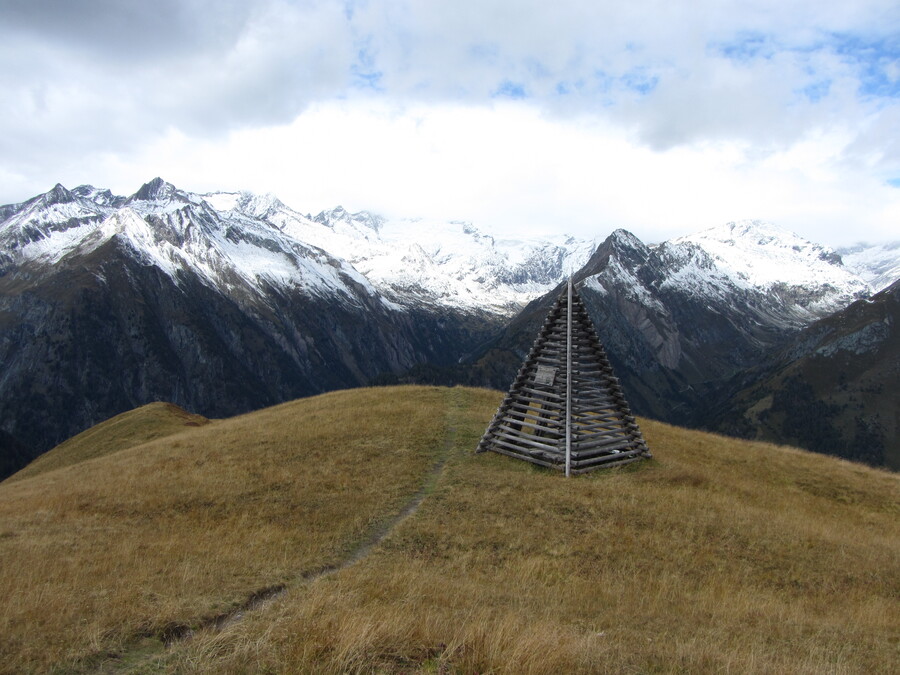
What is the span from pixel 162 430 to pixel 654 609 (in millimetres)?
45419

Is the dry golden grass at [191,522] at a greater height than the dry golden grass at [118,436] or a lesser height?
greater

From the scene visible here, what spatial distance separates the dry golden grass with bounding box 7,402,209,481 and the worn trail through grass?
110 ft

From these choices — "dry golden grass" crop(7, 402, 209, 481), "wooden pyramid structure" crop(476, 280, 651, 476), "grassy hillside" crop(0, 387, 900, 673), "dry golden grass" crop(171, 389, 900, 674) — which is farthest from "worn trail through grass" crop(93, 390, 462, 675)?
"dry golden grass" crop(7, 402, 209, 481)

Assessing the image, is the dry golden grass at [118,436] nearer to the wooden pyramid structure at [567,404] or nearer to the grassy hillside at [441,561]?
the grassy hillside at [441,561]

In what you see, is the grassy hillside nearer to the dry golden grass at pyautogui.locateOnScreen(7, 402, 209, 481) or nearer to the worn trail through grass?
the worn trail through grass

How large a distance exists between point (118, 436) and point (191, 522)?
35321mm

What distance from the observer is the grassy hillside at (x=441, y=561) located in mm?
7660

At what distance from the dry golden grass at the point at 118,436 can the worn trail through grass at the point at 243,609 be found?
33609mm

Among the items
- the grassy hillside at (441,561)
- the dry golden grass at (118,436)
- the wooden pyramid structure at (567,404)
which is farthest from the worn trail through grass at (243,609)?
the dry golden grass at (118,436)

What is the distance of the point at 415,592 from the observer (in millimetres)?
10906

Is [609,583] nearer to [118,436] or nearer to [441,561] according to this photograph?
[441,561]

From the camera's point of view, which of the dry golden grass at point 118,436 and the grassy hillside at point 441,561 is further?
the dry golden grass at point 118,436

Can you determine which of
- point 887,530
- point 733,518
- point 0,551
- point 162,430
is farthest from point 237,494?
point 162,430

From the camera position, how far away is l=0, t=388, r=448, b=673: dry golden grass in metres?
9.30
